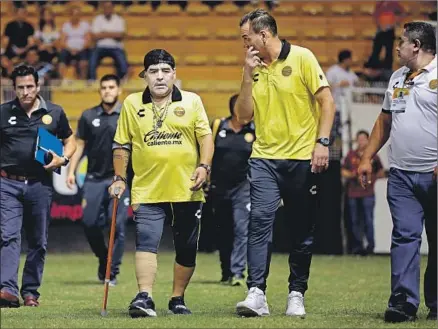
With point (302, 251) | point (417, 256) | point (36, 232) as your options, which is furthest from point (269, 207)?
point (36, 232)

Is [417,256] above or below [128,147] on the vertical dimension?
below

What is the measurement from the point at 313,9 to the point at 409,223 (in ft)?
47.9

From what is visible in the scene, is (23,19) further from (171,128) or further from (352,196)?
(171,128)

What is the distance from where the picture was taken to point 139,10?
2311 centimetres

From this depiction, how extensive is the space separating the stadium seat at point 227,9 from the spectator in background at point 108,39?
1873 mm

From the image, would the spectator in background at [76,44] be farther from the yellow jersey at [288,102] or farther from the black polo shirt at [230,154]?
the yellow jersey at [288,102]

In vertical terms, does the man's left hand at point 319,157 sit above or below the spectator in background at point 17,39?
below

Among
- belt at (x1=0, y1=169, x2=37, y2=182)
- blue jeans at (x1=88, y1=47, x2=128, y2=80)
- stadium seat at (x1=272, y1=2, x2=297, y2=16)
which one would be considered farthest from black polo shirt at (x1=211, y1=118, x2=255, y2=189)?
stadium seat at (x1=272, y1=2, x2=297, y2=16)

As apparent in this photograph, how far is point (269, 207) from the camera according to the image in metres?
9.09

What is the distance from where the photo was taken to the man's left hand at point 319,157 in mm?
8984

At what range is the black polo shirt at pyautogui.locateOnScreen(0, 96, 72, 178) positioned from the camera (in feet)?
36.3

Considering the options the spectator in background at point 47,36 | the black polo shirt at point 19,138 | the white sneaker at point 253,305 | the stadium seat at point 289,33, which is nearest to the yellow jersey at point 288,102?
the white sneaker at point 253,305

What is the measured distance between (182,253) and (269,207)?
38.1 inches

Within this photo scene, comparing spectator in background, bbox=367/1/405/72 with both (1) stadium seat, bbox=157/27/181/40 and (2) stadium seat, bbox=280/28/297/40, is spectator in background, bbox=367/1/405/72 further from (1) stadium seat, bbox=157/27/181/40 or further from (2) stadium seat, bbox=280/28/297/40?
(1) stadium seat, bbox=157/27/181/40
